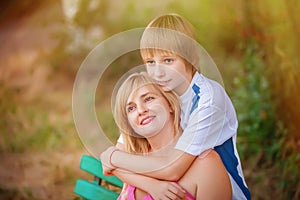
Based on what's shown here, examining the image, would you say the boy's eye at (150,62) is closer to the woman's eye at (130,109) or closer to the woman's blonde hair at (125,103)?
the woman's blonde hair at (125,103)

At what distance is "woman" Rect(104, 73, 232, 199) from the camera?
2270 millimetres

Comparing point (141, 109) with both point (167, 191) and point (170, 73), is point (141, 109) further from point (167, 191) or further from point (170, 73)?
point (167, 191)

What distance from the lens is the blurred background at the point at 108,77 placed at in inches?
144

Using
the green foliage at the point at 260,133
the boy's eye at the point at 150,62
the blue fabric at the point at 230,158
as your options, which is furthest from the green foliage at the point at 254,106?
the boy's eye at the point at 150,62

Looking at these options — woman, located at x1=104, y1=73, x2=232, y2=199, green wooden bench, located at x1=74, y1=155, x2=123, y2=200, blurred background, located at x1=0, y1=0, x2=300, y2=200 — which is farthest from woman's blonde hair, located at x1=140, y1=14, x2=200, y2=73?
blurred background, located at x1=0, y1=0, x2=300, y2=200

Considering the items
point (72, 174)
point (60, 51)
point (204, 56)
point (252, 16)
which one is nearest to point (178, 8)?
point (252, 16)

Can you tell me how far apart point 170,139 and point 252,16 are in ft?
5.53

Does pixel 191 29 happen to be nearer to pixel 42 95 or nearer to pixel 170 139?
pixel 170 139

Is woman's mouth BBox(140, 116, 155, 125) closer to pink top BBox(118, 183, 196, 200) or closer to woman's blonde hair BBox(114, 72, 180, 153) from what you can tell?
woman's blonde hair BBox(114, 72, 180, 153)

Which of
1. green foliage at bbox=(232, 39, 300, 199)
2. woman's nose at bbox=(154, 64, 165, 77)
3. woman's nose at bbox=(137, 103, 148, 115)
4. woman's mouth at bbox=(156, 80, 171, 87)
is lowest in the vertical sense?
green foliage at bbox=(232, 39, 300, 199)

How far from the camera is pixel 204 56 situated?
254 centimetres

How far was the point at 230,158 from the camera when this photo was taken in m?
2.36

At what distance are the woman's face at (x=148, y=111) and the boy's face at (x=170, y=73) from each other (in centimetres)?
5

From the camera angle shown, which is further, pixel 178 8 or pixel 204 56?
pixel 178 8
